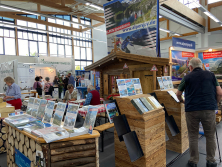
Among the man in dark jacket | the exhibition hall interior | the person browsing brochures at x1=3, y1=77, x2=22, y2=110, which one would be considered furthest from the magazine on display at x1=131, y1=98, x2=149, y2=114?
the person browsing brochures at x1=3, y1=77, x2=22, y2=110

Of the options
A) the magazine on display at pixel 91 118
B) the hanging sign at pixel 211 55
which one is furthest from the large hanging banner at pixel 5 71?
the hanging sign at pixel 211 55

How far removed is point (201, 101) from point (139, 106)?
1.05 meters

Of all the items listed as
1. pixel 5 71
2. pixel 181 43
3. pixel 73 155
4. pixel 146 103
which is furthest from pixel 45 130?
pixel 5 71

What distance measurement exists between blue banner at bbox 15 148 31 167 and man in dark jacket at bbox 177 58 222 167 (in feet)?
8.67

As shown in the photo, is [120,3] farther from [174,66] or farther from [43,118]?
[43,118]

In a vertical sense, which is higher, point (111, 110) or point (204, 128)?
point (111, 110)

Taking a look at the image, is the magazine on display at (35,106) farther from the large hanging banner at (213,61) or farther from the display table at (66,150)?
the large hanging banner at (213,61)

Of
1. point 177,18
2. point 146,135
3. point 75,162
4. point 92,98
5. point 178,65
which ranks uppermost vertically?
point 177,18

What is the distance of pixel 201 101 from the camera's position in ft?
9.08

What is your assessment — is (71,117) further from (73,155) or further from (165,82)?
(165,82)

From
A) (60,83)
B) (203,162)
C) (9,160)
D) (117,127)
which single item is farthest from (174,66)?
(60,83)

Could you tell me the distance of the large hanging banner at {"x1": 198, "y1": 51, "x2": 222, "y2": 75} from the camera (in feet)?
27.1

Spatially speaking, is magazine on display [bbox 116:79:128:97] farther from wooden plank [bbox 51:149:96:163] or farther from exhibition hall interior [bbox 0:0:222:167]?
wooden plank [bbox 51:149:96:163]

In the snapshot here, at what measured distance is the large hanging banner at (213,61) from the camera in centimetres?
825
